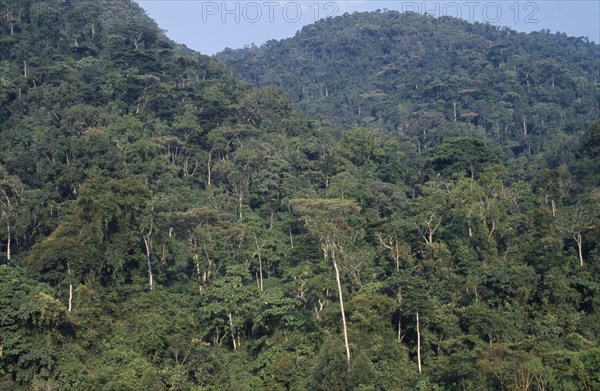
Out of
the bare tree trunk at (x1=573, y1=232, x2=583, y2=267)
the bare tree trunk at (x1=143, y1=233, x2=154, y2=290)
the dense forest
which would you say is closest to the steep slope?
the dense forest

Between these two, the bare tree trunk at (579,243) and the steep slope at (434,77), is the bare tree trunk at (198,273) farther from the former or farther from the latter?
the steep slope at (434,77)

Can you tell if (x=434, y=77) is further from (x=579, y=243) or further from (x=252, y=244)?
(x=252, y=244)

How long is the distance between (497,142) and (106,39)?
33.7m

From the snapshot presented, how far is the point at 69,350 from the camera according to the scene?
22406 mm

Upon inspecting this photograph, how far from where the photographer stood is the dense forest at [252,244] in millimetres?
21922

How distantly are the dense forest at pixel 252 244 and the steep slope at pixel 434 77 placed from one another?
1154 centimetres

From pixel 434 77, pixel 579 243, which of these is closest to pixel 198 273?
pixel 579 243

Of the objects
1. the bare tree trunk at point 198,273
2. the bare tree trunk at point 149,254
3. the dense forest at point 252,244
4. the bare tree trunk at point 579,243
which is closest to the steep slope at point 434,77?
the dense forest at point 252,244

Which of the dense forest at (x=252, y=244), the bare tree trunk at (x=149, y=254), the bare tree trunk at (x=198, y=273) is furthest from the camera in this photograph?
the bare tree trunk at (x=198, y=273)

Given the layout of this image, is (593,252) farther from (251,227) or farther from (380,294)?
(251,227)

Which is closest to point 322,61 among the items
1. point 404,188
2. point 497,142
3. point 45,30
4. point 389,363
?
point 497,142

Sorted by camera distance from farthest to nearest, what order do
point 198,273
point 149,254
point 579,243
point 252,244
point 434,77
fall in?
point 434,77, point 252,244, point 198,273, point 149,254, point 579,243

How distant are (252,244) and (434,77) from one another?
169 ft

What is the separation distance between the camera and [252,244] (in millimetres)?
29578
